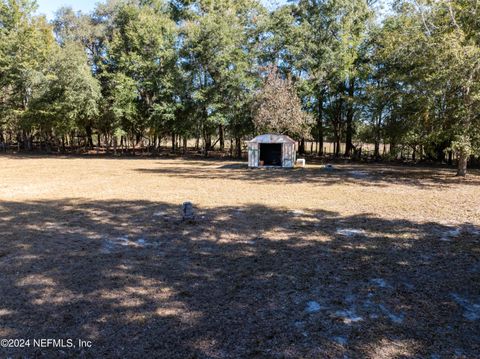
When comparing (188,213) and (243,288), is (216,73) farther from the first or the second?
(243,288)

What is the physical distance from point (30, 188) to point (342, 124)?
27300 millimetres

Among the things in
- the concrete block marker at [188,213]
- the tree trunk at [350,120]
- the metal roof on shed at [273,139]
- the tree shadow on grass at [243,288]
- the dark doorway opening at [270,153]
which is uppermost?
the tree trunk at [350,120]

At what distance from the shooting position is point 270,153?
952 inches

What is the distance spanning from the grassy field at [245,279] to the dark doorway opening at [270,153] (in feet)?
46.0

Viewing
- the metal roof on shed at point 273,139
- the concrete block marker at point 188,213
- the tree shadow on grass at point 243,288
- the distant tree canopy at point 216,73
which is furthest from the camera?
the distant tree canopy at point 216,73

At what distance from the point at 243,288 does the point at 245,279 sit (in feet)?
0.96

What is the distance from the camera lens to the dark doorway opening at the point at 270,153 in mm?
23809

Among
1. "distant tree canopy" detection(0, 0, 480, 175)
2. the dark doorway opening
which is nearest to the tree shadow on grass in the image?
the dark doorway opening

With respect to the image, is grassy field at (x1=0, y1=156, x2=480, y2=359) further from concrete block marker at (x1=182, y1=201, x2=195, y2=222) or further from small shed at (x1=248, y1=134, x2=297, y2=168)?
small shed at (x1=248, y1=134, x2=297, y2=168)

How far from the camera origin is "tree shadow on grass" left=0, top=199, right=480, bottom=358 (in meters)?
3.42

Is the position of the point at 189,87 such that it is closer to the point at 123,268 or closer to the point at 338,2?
the point at 338,2

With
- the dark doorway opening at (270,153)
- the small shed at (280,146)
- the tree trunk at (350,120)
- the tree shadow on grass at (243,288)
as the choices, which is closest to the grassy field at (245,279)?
the tree shadow on grass at (243,288)

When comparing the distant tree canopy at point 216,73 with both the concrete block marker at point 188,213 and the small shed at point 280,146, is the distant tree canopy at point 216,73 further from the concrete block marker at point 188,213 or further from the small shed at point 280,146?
the concrete block marker at point 188,213

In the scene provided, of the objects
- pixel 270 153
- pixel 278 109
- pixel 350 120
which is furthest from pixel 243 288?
pixel 350 120
